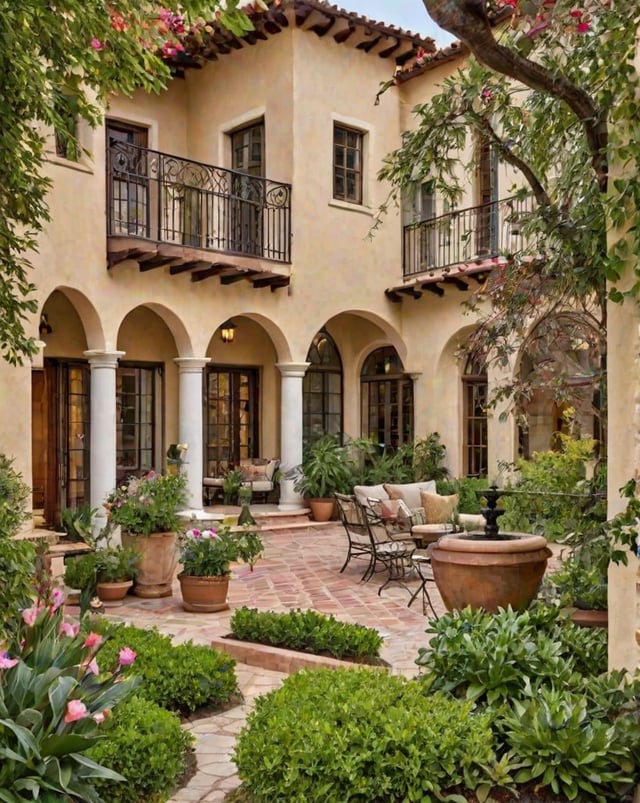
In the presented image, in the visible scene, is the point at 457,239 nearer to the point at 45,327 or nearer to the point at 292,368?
the point at 292,368

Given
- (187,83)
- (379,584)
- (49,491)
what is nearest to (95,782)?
(379,584)

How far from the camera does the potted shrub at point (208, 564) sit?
7504 millimetres

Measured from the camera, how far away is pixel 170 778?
150 inches

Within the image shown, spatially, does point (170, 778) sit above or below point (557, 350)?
below

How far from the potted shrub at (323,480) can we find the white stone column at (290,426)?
181 millimetres

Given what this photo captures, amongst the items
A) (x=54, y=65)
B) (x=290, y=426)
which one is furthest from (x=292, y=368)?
(x=54, y=65)

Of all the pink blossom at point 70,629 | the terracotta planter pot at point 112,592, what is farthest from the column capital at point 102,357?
the pink blossom at point 70,629

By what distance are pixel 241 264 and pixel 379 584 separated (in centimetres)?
574

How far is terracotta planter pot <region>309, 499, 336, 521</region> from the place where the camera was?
43.8 feet

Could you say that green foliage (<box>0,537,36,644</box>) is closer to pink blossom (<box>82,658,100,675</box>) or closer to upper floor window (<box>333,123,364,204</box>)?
pink blossom (<box>82,658,100,675</box>)

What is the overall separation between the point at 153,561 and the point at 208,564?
3.24ft

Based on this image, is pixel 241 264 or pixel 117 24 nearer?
pixel 117 24

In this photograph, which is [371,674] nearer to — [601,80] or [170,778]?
[170,778]

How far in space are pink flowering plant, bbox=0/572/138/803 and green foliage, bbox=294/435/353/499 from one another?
9.51m
